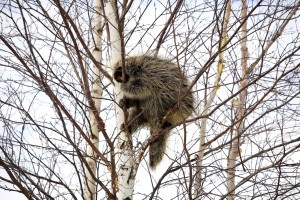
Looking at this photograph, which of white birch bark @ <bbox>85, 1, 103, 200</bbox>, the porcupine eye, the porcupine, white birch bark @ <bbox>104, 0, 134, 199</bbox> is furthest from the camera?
the porcupine eye

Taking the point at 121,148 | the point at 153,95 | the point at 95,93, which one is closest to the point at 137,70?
the point at 153,95

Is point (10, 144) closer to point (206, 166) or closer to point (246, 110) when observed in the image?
point (206, 166)

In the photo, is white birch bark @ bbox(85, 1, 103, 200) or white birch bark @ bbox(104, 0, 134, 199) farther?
white birch bark @ bbox(85, 1, 103, 200)

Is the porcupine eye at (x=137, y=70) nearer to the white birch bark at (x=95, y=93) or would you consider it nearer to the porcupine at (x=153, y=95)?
the porcupine at (x=153, y=95)

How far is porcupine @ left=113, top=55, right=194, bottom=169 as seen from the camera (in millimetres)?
3852

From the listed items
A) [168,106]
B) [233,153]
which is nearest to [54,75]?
[168,106]

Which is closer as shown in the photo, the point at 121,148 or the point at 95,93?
the point at 121,148

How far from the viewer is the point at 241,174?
126 inches

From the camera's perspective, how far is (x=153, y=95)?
399 centimetres

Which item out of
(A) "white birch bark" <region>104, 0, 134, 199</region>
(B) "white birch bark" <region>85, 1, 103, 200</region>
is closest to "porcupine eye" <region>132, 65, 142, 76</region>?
(B) "white birch bark" <region>85, 1, 103, 200</region>

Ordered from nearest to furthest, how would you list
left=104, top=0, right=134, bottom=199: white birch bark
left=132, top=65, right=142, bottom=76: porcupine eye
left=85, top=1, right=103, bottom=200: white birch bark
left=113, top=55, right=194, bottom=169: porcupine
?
left=104, top=0, right=134, bottom=199: white birch bark, left=113, top=55, right=194, bottom=169: porcupine, left=85, top=1, right=103, bottom=200: white birch bark, left=132, top=65, right=142, bottom=76: porcupine eye

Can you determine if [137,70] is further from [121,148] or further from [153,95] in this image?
[121,148]

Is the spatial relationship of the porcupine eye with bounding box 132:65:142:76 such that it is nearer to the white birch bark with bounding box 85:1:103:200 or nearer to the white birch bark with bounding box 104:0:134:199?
the white birch bark with bounding box 85:1:103:200

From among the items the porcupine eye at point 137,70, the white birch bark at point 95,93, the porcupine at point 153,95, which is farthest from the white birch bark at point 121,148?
the porcupine eye at point 137,70
